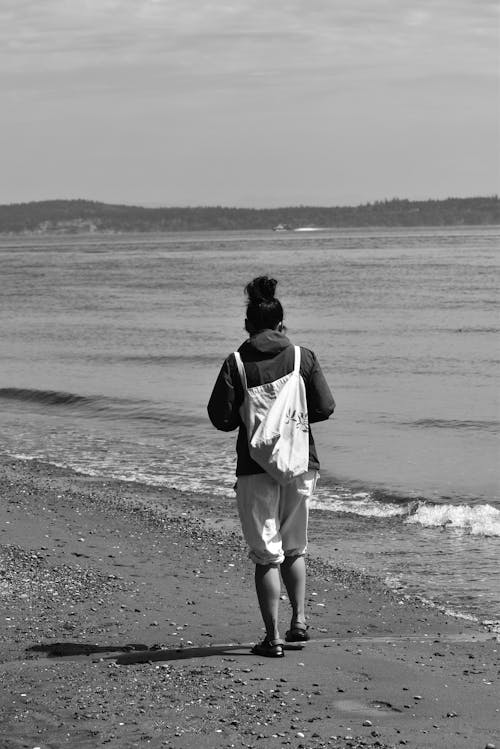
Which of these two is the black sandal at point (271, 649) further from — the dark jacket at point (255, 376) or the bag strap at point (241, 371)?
the bag strap at point (241, 371)

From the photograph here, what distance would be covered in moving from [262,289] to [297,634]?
179cm

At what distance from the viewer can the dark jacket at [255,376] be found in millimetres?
5566

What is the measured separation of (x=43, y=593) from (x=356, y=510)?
14.3ft

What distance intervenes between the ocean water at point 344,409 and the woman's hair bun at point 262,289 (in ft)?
8.94

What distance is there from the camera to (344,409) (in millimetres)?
16875

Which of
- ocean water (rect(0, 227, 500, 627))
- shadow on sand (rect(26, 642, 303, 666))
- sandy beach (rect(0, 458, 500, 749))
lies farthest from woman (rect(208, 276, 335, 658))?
ocean water (rect(0, 227, 500, 627))

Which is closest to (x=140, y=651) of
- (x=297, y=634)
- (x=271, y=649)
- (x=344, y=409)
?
(x=271, y=649)

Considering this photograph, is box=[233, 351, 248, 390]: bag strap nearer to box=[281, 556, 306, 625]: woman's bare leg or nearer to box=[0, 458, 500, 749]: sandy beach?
box=[281, 556, 306, 625]: woman's bare leg

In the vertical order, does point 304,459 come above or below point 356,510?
above

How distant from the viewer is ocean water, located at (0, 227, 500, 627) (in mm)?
9484

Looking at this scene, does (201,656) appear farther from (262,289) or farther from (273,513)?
(262,289)

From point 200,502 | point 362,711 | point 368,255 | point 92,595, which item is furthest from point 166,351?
point 368,255

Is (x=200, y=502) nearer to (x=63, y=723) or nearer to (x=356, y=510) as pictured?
(x=356, y=510)

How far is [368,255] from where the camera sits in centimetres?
8494
